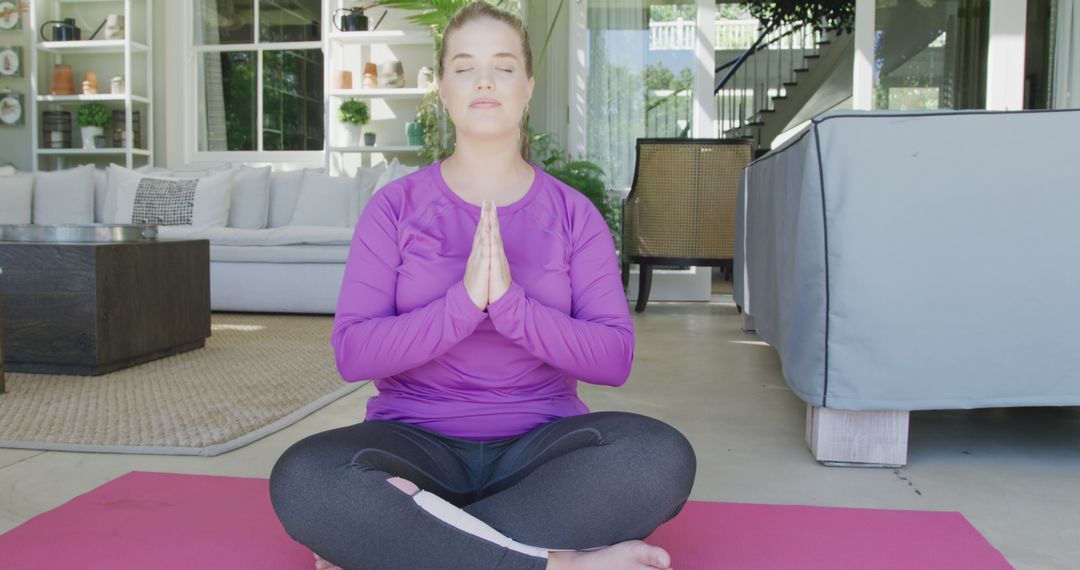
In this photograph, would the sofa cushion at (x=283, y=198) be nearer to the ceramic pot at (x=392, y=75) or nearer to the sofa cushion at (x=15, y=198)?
the ceramic pot at (x=392, y=75)

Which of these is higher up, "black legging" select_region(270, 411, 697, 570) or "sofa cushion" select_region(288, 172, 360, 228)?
"sofa cushion" select_region(288, 172, 360, 228)

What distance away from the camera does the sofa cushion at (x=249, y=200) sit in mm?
4953

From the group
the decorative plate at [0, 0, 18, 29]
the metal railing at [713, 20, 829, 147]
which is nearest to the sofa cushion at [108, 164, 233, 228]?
the decorative plate at [0, 0, 18, 29]

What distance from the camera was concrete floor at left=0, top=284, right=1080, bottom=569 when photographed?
1.44m

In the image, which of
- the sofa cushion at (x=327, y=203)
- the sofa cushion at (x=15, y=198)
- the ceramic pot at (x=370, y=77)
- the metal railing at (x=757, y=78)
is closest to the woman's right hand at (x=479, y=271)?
the sofa cushion at (x=327, y=203)

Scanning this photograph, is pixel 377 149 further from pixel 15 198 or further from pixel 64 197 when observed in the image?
pixel 15 198

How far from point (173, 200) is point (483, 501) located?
14.1 feet

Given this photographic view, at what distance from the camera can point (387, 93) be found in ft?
19.1

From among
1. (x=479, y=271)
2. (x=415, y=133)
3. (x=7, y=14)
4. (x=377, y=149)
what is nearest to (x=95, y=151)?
(x=7, y=14)

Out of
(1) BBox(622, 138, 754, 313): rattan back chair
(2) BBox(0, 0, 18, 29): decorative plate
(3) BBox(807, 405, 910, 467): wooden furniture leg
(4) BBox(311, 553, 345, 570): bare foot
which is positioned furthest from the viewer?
(2) BBox(0, 0, 18, 29): decorative plate

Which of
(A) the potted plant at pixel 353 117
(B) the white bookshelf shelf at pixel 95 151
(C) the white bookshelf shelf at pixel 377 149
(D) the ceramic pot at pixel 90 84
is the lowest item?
(B) the white bookshelf shelf at pixel 95 151

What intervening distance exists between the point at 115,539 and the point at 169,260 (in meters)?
2.00

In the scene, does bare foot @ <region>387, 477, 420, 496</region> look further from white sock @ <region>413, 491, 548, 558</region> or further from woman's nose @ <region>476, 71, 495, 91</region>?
woman's nose @ <region>476, 71, 495, 91</region>

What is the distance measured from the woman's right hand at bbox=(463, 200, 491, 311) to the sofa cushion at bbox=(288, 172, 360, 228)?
3902 millimetres
